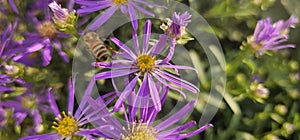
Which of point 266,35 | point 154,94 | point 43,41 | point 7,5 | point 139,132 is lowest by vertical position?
point 139,132

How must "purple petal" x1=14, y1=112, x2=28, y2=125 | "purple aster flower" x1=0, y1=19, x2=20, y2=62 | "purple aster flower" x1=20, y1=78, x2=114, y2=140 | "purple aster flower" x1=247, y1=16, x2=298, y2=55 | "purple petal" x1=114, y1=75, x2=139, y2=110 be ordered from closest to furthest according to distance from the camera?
1. "purple petal" x1=114, y1=75, x2=139, y2=110
2. "purple aster flower" x1=20, y1=78, x2=114, y2=140
3. "purple aster flower" x1=247, y1=16, x2=298, y2=55
4. "purple aster flower" x1=0, y1=19, x2=20, y2=62
5. "purple petal" x1=14, y1=112, x2=28, y2=125

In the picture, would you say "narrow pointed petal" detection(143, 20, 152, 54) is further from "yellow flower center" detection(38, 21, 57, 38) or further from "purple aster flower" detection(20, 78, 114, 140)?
"yellow flower center" detection(38, 21, 57, 38)

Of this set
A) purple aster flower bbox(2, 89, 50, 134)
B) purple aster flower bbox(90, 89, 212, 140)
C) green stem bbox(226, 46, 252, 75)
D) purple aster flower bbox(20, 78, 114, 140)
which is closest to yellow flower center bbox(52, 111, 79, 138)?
purple aster flower bbox(20, 78, 114, 140)

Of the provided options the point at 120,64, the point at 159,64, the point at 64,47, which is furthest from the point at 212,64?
the point at 64,47

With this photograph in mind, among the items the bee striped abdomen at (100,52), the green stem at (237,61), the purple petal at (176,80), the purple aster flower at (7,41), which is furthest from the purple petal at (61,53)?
the green stem at (237,61)

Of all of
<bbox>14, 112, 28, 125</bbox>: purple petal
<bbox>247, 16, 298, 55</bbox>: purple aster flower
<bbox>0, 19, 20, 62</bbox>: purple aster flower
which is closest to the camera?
<bbox>247, 16, 298, 55</bbox>: purple aster flower

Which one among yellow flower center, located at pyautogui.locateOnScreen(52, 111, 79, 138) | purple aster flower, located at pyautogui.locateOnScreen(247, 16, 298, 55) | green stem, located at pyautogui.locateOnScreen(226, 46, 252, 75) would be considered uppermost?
purple aster flower, located at pyautogui.locateOnScreen(247, 16, 298, 55)

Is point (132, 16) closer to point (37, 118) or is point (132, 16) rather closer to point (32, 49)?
point (32, 49)

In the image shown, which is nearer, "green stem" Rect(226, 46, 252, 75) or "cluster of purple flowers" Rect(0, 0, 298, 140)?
"cluster of purple flowers" Rect(0, 0, 298, 140)

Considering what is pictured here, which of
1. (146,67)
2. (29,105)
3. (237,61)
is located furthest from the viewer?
(29,105)

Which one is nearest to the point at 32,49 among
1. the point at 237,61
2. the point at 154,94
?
the point at 154,94
